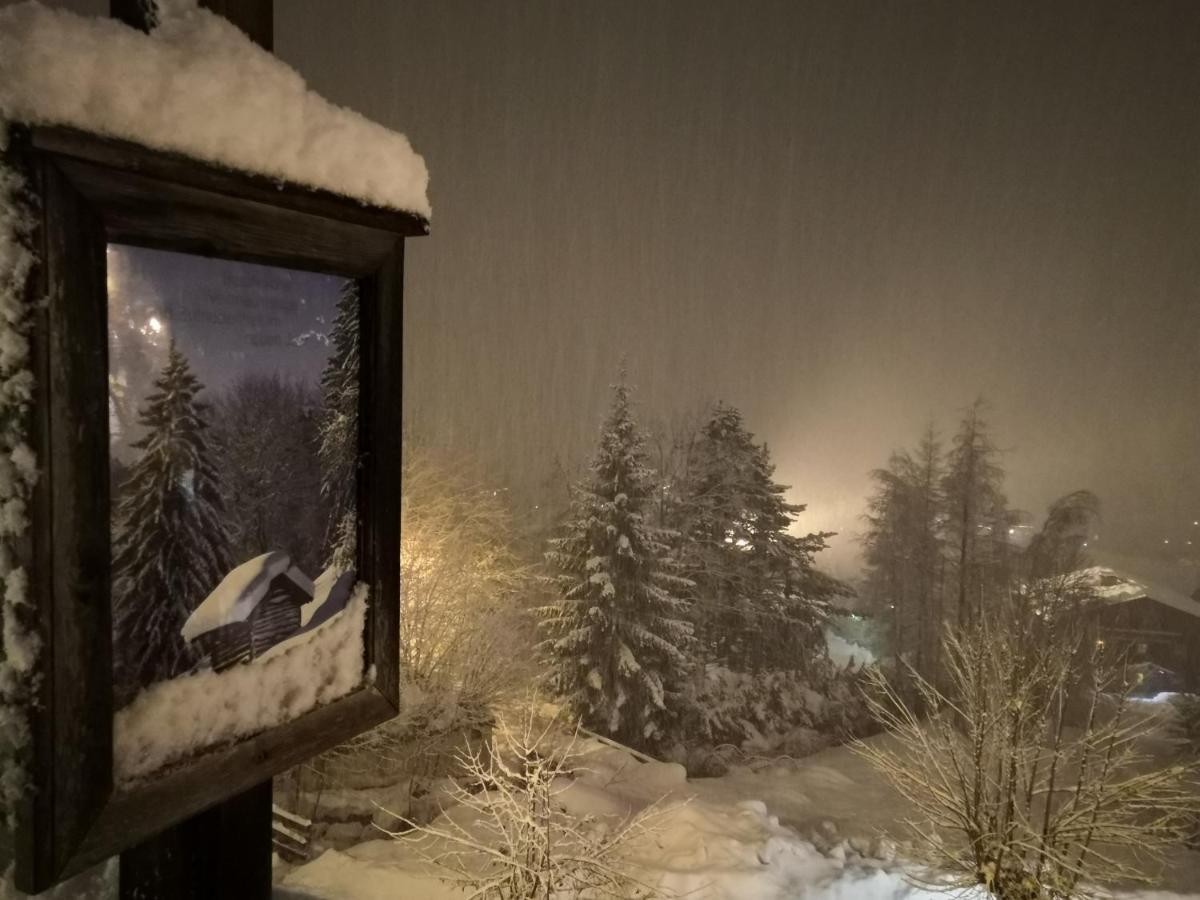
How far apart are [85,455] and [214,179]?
Result: 521mm

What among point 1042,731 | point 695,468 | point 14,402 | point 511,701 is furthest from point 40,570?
point 695,468

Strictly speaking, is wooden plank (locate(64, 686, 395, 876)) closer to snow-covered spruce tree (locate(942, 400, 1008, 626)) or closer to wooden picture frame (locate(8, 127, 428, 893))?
wooden picture frame (locate(8, 127, 428, 893))

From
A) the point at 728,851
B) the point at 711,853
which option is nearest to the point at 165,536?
the point at 711,853

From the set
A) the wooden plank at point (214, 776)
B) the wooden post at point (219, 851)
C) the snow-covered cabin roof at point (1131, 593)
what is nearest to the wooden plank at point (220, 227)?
the wooden post at point (219, 851)

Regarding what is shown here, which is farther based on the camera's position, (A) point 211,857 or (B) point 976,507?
(B) point 976,507

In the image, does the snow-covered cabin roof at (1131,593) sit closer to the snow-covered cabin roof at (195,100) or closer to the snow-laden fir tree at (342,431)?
the snow-laden fir tree at (342,431)

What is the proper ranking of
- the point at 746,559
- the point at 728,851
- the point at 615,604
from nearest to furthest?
the point at 728,851 < the point at 615,604 < the point at 746,559

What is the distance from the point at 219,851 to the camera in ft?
5.51

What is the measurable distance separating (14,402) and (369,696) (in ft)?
3.22

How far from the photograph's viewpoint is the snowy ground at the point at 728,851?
9969mm

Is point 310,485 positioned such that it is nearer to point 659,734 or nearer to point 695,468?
point 659,734

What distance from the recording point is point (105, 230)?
115cm

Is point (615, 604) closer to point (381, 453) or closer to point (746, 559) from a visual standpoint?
point (746, 559)

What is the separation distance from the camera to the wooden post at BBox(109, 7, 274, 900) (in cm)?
154
